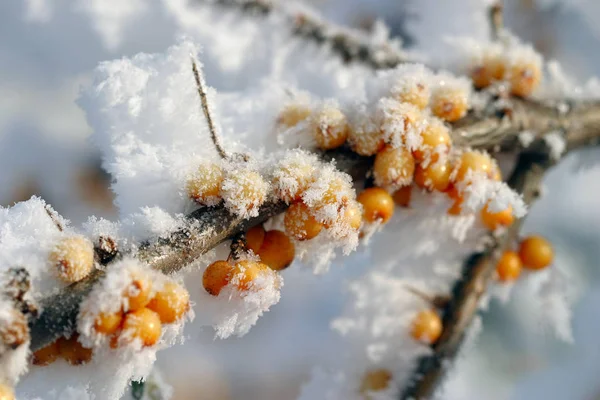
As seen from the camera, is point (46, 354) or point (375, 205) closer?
point (46, 354)

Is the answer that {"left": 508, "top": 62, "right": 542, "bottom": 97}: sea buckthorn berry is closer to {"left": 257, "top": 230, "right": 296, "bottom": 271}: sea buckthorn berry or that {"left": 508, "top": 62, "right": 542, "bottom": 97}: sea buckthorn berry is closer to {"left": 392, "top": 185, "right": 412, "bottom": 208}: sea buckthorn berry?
{"left": 392, "top": 185, "right": 412, "bottom": 208}: sea buckthorn berry

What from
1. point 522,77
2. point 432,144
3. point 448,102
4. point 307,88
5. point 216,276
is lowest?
point 216,276

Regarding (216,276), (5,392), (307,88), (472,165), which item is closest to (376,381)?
(472,165)

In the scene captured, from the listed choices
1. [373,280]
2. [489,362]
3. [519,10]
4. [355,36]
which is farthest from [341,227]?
[519,10]

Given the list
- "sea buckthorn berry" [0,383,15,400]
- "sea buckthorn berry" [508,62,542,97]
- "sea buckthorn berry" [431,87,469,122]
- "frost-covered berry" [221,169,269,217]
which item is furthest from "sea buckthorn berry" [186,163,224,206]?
"sea buckthorn berry" [508,62,542,97]

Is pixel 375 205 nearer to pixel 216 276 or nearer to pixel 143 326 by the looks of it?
pixel 216 276

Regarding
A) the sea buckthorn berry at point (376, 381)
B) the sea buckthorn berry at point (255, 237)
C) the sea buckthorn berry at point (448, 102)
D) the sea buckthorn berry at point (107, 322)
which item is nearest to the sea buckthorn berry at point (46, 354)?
the sea buckthorn berry at point (107, 322)
